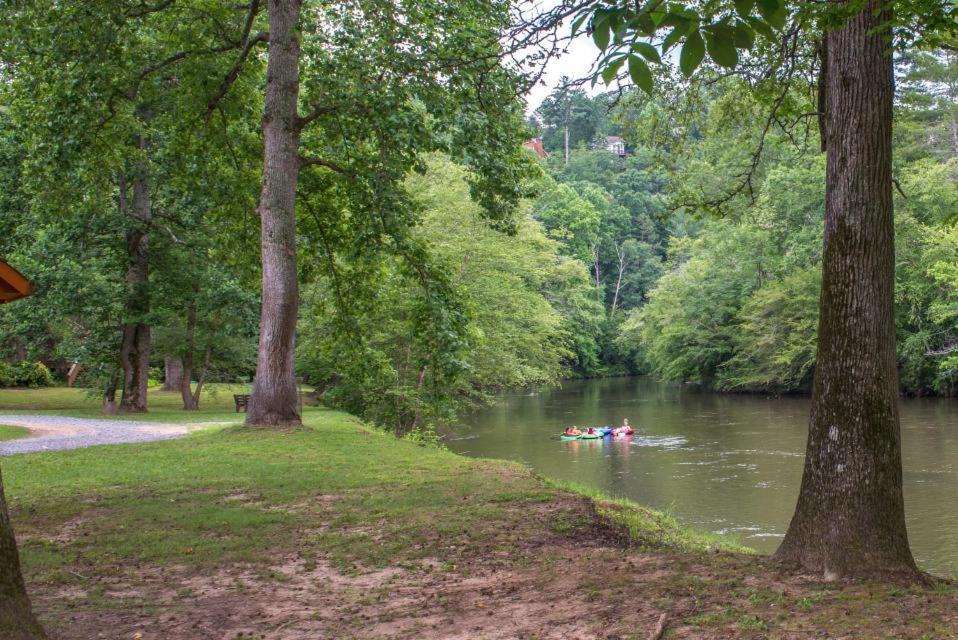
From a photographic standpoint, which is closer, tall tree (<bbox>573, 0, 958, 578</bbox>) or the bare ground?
the bare ground

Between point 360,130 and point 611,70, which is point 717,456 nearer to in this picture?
point 360,130

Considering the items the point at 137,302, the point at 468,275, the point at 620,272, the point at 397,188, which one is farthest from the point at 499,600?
the point at 620,272

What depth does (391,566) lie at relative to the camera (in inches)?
291

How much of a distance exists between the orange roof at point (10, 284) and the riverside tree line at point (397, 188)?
79.0 inches

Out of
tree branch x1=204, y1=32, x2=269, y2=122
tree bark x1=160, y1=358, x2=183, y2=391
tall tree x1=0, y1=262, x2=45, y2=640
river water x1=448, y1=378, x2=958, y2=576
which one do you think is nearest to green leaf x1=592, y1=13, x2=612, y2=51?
tall tree x1=0, y1=262, x2=45, y2=640

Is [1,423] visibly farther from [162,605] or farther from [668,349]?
[668,349]

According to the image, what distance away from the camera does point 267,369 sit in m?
16.5

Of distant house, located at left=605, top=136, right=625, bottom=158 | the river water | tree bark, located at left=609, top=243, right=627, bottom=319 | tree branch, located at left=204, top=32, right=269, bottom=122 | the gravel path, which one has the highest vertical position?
distant house, located at left=605, top=136, right=625, bottom=158

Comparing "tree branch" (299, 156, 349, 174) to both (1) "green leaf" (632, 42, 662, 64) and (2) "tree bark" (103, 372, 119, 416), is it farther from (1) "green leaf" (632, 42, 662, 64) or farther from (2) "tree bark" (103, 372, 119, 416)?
(1) "green leaf" (632, 42, 662, 64)

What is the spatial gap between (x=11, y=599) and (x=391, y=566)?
3185mm

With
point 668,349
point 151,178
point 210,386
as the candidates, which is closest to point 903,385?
point 668,349

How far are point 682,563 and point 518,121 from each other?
10.6 m

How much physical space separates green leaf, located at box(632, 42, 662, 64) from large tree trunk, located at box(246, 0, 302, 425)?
44.3ft

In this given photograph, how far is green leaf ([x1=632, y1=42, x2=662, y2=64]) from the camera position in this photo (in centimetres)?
335
